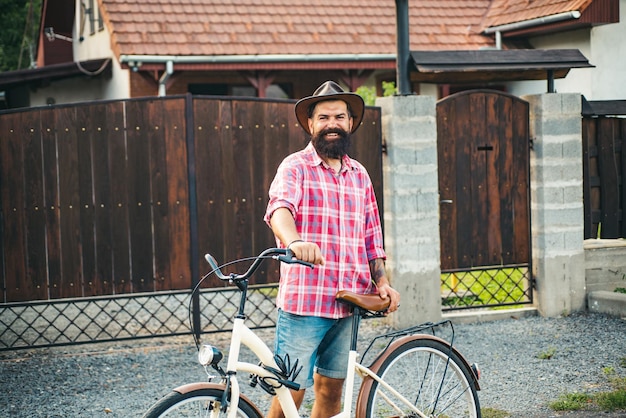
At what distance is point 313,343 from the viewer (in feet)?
14.6

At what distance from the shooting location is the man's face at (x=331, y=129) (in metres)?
4.49

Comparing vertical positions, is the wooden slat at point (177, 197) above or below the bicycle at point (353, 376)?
above

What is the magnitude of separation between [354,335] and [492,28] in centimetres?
1540

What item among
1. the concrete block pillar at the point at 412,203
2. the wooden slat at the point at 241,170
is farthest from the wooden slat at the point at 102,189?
the concrete block pillar at the point at 412,203

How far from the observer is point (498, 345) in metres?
8.14

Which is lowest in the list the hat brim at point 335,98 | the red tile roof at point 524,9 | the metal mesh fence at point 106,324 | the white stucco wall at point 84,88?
the metal mesh fence at point 106,324

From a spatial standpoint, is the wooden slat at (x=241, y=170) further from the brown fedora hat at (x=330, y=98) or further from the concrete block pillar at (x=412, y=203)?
the brown fedora hat at (x=330, y=98)

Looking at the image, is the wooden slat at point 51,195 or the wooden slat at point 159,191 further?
the wooden slat at point 159,191

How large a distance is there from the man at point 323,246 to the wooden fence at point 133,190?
3934 mm

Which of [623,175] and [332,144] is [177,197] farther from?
[623,175]

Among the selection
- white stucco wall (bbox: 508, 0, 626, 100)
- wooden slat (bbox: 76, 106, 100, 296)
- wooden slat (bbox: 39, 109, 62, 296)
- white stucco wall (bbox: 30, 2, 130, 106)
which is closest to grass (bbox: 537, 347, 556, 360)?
wooden slat (bbox: 76, 106, 100, 296)

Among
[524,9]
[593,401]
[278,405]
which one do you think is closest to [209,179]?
[593,401]

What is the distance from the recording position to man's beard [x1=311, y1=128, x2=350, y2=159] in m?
4.49

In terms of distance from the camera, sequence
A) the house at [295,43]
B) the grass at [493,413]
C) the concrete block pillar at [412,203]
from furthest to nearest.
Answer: the house at [295,43] → the concrete block pillar at [412,203] → the grass at [493,413]
